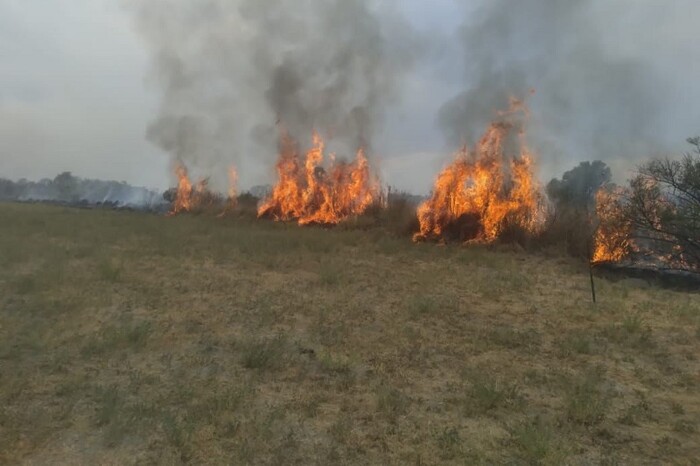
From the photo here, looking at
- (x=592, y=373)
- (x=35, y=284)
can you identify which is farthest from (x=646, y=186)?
(x=35, y=284)

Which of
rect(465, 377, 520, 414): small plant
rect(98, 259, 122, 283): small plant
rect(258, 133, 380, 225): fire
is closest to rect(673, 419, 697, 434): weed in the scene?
rect(465, 377, 520, 414): small plant

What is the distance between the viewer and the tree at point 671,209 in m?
13.1

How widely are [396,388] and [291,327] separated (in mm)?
2822

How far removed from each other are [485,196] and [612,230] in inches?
182

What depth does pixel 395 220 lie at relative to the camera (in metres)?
20.9

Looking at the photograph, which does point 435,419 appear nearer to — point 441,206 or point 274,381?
point 274,381

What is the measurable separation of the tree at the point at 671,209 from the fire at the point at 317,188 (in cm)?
1198

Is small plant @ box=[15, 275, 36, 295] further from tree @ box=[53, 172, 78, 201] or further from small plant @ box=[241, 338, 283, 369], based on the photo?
tree @ box=[53, 172, 78, 201]

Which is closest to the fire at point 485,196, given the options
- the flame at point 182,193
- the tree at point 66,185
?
the flame at point 182,193

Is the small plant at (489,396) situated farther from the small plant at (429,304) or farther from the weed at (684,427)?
the small plant at (429,304)

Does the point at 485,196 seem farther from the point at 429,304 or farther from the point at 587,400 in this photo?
the point at 587,400

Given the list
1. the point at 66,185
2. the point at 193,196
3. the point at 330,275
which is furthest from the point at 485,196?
the point at 66,185

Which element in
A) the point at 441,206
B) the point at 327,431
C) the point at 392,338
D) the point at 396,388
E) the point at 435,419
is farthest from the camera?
the point at 441,206

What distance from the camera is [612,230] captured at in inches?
576
